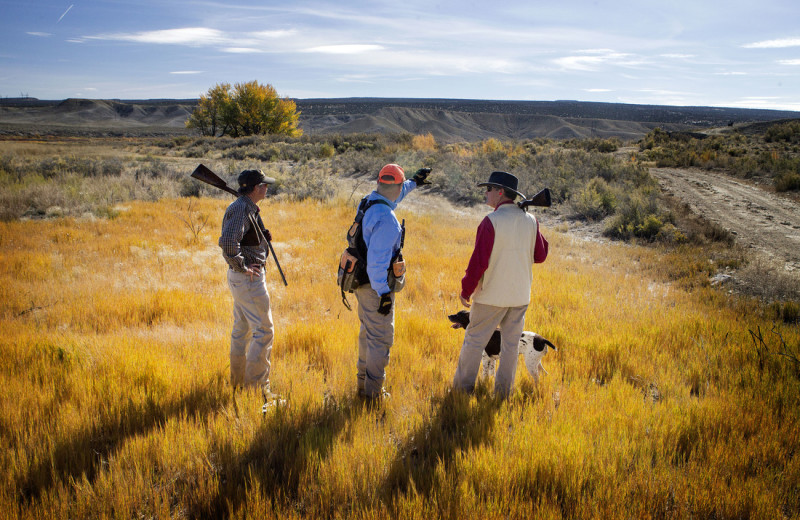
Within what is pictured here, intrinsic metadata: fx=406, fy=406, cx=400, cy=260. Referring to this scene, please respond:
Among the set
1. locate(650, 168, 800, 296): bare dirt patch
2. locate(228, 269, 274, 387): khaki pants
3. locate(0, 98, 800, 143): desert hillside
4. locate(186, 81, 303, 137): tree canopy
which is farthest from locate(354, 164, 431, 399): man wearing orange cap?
locate(0, 98, 800, 143): desert hillside

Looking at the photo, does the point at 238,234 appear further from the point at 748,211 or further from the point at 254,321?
the point at 748,211

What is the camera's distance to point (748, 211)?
45.4 feet

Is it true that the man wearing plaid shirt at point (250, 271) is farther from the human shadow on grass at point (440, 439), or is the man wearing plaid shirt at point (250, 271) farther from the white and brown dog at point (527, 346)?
the white and brown dog at point (527, 346)

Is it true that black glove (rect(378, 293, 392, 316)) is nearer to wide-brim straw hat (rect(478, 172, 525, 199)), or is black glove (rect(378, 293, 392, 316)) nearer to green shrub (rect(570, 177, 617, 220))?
wide-brim straw hat (rect(478, 172, 525, 199))

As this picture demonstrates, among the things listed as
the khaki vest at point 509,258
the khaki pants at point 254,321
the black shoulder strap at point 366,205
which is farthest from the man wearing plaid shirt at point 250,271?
the khaki vest at point 509,258

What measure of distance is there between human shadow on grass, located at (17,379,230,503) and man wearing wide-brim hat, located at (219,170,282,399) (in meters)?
0.39

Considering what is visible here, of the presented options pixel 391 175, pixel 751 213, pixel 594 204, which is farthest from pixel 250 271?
pixel 751 213

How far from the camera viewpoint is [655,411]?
3.46 metres

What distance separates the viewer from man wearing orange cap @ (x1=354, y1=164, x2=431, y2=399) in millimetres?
3342


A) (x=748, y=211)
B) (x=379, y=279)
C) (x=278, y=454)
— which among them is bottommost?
(x=278, y=454)

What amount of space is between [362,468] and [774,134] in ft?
163

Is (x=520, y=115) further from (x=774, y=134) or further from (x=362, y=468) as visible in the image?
(x=362, y=468)

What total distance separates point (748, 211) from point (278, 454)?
55.8 feet

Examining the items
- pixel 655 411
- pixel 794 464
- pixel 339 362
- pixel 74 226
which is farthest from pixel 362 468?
pixel 74 226
